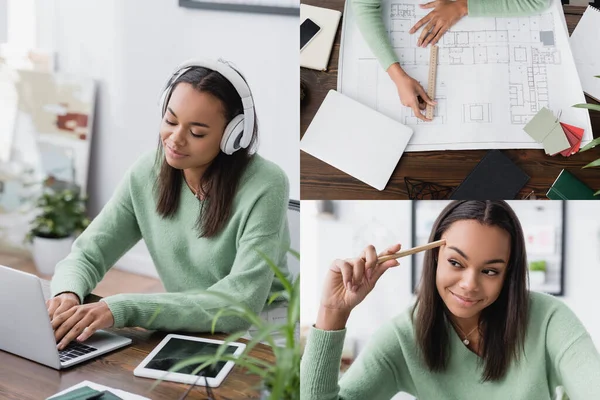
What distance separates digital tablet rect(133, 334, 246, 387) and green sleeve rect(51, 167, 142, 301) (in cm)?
40

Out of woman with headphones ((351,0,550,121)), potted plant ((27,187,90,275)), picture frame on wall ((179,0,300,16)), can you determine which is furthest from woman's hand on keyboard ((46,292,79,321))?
potted plant ((27,187,90,275))

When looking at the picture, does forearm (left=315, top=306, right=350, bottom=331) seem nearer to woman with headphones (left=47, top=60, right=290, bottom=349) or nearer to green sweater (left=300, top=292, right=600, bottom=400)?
green sweater (left=300, top=292, right=600, bottom=400)

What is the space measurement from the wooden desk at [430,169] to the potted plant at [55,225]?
250cm

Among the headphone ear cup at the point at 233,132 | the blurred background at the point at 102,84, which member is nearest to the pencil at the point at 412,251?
the headphone ear cup at the point at 233,132

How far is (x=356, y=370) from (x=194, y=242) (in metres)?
0.84

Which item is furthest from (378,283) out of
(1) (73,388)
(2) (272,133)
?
(2) (272,133)

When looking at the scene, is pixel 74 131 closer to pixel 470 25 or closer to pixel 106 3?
pixel 106 3

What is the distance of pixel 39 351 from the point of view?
142 centimetres

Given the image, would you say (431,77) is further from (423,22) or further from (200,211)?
(200,211)

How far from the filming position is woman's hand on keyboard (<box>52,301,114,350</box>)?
4.96ft

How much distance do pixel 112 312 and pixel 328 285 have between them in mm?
569

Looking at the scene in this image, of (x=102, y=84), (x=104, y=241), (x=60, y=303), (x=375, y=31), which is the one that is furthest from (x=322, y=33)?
(x=102, y=84)

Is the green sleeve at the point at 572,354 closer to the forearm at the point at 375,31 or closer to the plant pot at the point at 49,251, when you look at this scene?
the forearm at the point at 375,31

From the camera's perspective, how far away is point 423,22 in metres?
1.25
